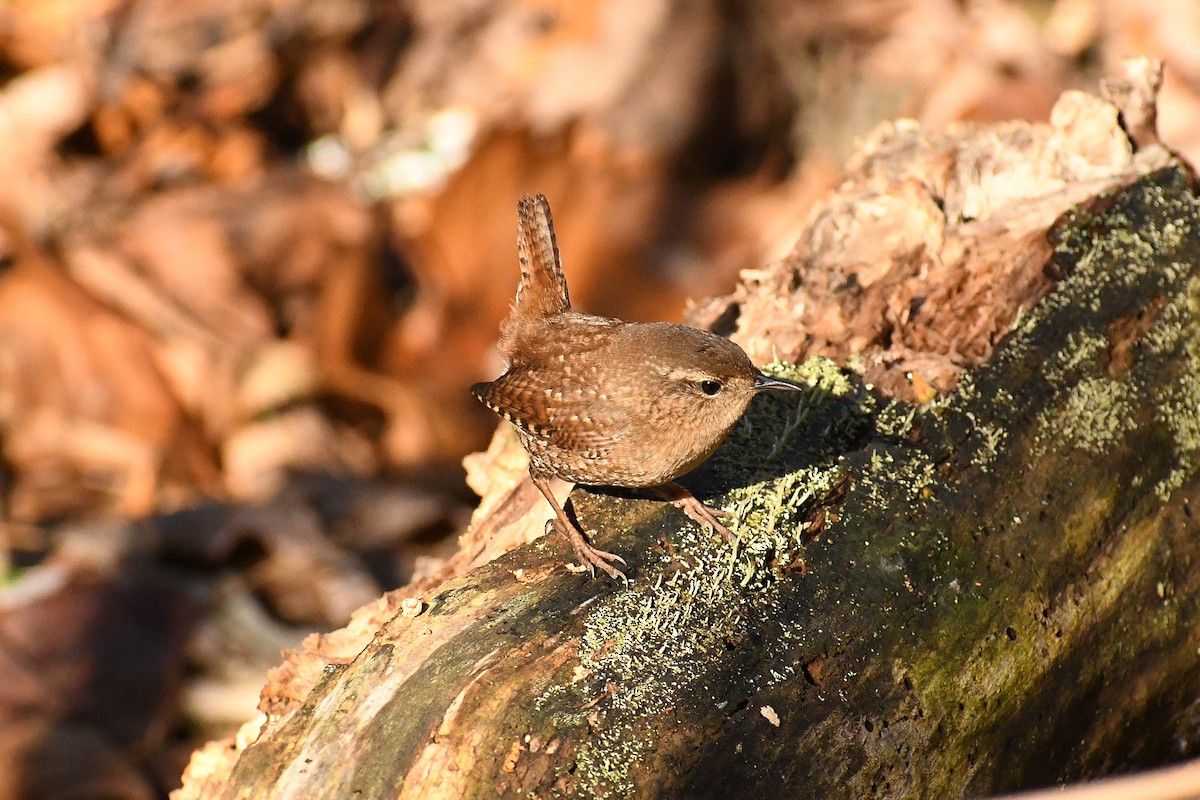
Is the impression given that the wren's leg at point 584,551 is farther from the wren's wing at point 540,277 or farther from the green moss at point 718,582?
the wren's wing at point 540,277

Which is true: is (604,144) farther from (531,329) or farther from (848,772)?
(848,772)

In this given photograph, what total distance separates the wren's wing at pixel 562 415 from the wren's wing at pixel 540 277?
328 mm

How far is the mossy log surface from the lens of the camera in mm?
2051

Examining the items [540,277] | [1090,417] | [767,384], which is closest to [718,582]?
[767,384]

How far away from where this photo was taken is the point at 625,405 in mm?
Answer: 2660

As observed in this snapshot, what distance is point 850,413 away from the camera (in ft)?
8.91

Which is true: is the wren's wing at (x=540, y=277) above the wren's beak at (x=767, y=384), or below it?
above

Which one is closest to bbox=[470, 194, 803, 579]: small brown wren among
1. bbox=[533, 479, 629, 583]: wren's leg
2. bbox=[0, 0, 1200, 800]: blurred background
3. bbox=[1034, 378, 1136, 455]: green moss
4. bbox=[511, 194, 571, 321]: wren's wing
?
bbox=[533, 479, 629, 583]: wren's leg

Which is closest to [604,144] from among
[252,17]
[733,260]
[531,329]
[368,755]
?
[733,260]

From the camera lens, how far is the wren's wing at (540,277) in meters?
3.16

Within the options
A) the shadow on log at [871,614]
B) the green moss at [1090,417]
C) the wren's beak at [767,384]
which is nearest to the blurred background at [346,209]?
the shadow on log at [871,614]

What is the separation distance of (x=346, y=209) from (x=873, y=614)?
15.9 ft

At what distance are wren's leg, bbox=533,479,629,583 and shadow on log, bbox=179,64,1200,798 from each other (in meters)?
0.03

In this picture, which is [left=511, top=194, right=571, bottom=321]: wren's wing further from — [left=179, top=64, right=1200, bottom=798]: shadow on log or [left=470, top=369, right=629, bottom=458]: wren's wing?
[left=179, top=64, right=1200, bottom=798]: shadow on log
